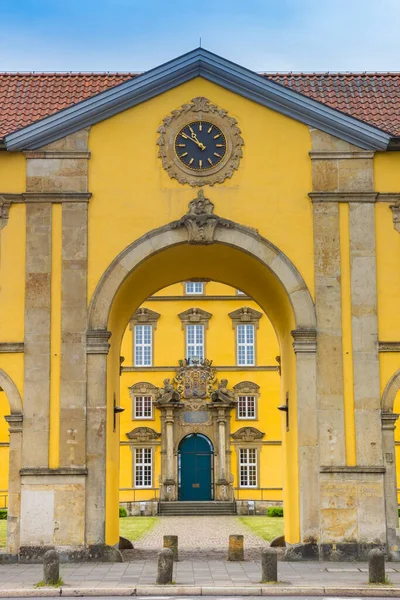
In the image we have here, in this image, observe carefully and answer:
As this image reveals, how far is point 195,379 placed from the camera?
168 ft

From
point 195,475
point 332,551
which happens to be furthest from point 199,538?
point 195,475

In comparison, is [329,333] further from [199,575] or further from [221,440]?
[221,440]

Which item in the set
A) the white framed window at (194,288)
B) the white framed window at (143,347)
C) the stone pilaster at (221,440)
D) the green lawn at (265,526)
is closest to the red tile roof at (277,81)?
the green lawn at (265,526)

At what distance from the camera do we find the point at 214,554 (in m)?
24.9

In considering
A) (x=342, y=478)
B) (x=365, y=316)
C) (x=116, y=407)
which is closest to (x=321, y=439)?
(x=342, y=478)

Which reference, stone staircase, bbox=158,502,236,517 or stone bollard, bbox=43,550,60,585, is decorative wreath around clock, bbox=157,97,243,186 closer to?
stone bollard, bbox=43,550,60,585

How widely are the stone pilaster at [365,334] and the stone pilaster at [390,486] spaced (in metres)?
0.18

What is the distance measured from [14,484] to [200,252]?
6.71 meters

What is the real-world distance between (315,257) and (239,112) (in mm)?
3708

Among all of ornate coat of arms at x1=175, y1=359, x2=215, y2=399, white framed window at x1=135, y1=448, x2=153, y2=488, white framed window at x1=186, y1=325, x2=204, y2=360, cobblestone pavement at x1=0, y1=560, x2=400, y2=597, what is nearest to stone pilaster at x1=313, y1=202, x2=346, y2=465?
cobblestone pavement at x1=0, y1=560, x2=400, y2=597

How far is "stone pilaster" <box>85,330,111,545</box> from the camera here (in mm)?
22391

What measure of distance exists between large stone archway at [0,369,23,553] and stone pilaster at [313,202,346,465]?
6417 mm

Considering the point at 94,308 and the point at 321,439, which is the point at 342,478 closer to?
the point at 321,439

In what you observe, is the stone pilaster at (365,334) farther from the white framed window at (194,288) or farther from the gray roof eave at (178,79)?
the white framed window at (194,288)
